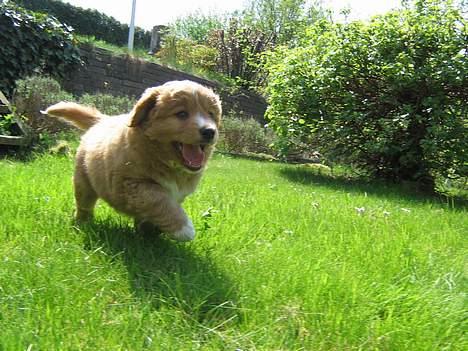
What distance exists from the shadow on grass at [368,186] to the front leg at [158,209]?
4.58 meters

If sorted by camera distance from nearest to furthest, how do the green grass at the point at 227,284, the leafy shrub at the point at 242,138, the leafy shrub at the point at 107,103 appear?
the green grass at the point at 227,284 < the leafy shrub at the point at 107,103 < the leafy shrub at the point at 242,138

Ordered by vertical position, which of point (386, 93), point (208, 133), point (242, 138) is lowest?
point (242, 138)

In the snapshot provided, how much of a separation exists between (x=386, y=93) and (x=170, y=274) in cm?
707

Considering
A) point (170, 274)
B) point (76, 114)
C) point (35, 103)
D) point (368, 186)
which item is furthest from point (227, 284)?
point (35, 103)

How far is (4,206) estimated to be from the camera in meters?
3.47

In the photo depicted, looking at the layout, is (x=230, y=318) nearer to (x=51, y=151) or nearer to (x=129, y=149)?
(x=129, y=149)

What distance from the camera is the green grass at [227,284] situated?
6.26ft

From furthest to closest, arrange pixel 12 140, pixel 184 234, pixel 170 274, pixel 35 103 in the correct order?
pixel 35 103
pixel 12 140
pixel 184 234
pixel 170 274

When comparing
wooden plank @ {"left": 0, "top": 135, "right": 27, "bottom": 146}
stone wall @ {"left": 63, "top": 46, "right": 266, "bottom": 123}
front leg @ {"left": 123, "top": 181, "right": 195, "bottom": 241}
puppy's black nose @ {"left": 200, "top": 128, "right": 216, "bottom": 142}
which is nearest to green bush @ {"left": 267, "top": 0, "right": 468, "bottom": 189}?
wooden plank @ {"left": 0, "top": 135, "right": 27, "bottom": 146}

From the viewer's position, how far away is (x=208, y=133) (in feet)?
9.99

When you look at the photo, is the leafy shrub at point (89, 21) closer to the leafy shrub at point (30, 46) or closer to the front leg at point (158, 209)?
the leafy shrub at point (30, 46)

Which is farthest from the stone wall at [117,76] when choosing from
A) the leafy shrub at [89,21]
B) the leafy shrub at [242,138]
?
the leafy shrub at [89,21]

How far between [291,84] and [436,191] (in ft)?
10.4

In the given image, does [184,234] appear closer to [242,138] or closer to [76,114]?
[76,114]
